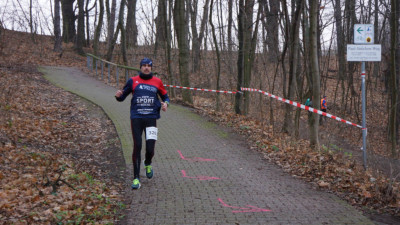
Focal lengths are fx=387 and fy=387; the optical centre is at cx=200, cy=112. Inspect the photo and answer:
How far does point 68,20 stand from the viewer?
118 feet

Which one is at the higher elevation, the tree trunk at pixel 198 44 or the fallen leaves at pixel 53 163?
the tree trunk at pixel 198 44

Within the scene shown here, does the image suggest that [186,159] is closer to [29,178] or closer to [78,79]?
[29,178]

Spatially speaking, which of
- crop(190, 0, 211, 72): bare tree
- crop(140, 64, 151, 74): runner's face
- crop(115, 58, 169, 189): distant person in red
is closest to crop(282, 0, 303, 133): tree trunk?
crop(115, 58, 169, 189): distant person in red

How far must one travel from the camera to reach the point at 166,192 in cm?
627

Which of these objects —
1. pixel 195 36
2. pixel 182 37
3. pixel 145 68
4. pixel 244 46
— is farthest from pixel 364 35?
pixel 195 36

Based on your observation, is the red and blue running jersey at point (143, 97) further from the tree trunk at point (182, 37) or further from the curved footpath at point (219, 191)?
the tree trunk at point (182, 37)

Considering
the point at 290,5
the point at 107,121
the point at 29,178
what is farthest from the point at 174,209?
the point at 290,5

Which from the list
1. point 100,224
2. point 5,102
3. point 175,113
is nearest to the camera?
point 100,224

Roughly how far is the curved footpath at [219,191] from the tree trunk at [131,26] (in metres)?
21.5

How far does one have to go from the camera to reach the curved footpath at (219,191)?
17.2ft

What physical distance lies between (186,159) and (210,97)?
14751 millimetres

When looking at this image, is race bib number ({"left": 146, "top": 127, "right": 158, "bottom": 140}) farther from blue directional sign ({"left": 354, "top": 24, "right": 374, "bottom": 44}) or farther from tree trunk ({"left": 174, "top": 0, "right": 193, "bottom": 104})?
tree trunk ({"left": 174, "top": 0, "right": 193, "bottom": 104})

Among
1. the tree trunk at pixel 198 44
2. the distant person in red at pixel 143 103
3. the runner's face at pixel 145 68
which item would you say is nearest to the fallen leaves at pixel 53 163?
the distant person in red at pixel 143 103

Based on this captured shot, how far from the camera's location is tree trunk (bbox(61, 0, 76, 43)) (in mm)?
34812
